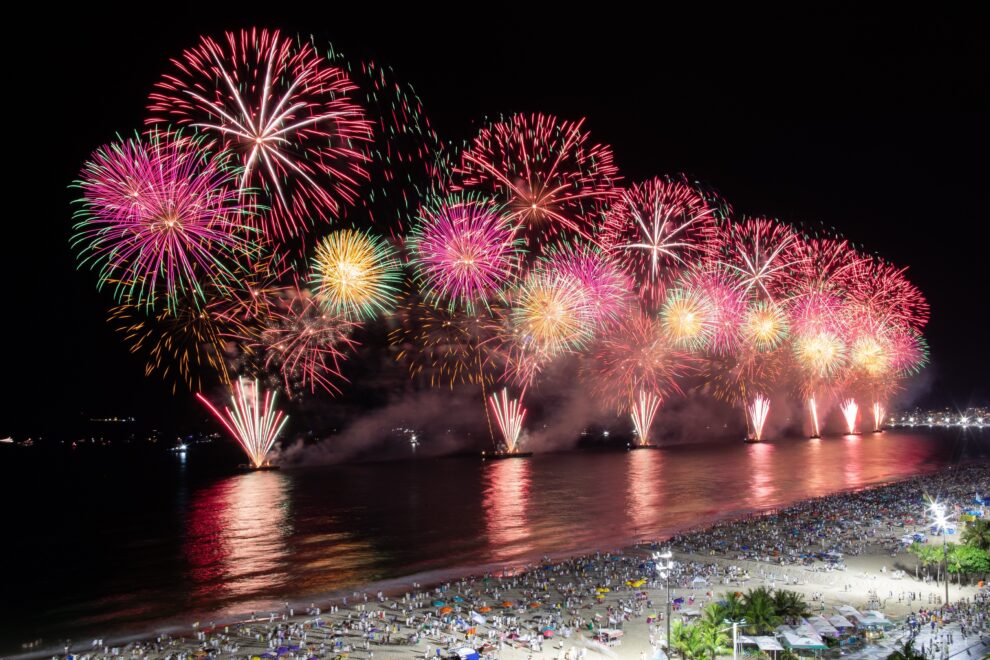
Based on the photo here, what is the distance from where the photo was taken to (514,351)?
290ft

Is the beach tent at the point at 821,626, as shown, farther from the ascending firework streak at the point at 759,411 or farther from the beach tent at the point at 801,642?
the ascending firework streak at the point at 759,411

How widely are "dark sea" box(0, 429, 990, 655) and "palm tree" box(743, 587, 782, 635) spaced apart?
678 inches

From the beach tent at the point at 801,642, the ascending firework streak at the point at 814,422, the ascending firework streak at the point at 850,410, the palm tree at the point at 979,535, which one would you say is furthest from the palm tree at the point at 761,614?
the ascending firework streak at the point at 850,410

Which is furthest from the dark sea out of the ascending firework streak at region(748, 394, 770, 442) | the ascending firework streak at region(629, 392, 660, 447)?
the ascending firework streak at region(748, 394, 770, 442)

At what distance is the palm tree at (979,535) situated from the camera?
3197 cm

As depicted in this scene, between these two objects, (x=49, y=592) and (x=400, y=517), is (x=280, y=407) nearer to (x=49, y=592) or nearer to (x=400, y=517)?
(x=400, y=517)

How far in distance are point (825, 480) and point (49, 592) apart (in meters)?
65.8

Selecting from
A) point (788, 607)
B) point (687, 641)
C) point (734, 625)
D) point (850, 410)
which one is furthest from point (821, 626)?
point (850, 410)

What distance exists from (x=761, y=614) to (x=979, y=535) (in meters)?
15.4

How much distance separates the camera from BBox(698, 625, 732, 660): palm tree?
21672 mm

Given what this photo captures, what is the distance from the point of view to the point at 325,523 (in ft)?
182

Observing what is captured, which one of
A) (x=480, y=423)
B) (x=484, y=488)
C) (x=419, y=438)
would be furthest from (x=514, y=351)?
(x=480, y=423)

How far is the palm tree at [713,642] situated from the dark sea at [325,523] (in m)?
17.4

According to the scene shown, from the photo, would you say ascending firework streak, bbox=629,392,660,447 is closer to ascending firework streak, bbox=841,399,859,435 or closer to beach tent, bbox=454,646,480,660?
ascending firework streak, bbox=841,399,859,435
